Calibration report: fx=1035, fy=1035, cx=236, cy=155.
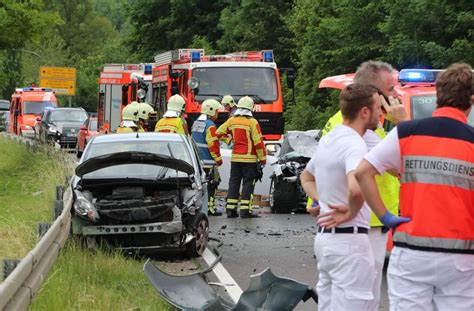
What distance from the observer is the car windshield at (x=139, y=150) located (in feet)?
38.5

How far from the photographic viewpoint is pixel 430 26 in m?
25.0

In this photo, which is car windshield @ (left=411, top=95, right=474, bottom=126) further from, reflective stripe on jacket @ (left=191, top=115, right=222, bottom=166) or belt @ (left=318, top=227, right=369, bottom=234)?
reflective stripe on jacket @ (left=191, top=115, right=222, bottom=166)


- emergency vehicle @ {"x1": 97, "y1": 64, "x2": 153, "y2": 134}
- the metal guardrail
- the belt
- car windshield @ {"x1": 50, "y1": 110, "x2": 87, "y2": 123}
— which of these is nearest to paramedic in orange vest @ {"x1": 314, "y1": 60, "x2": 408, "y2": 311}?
the belt

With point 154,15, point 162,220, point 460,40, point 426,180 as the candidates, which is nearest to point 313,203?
point 426,180

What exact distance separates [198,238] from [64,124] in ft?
101

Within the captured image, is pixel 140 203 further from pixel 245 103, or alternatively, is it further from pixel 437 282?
pixel 437 282

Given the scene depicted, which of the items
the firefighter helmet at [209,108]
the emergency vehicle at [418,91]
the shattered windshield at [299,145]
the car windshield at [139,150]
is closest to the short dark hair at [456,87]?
the emergency vehicle at [418,91]

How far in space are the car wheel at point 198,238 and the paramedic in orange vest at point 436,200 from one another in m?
6.58

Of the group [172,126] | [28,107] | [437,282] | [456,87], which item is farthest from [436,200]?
[28,107]

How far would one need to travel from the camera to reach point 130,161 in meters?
11.8

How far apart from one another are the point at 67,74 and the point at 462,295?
57108 mm

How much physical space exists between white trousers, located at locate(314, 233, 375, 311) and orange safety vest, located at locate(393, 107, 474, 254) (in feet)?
1.90

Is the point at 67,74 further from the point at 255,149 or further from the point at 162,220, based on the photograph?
the point at 162,220

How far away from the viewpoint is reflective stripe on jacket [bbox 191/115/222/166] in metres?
16.2
